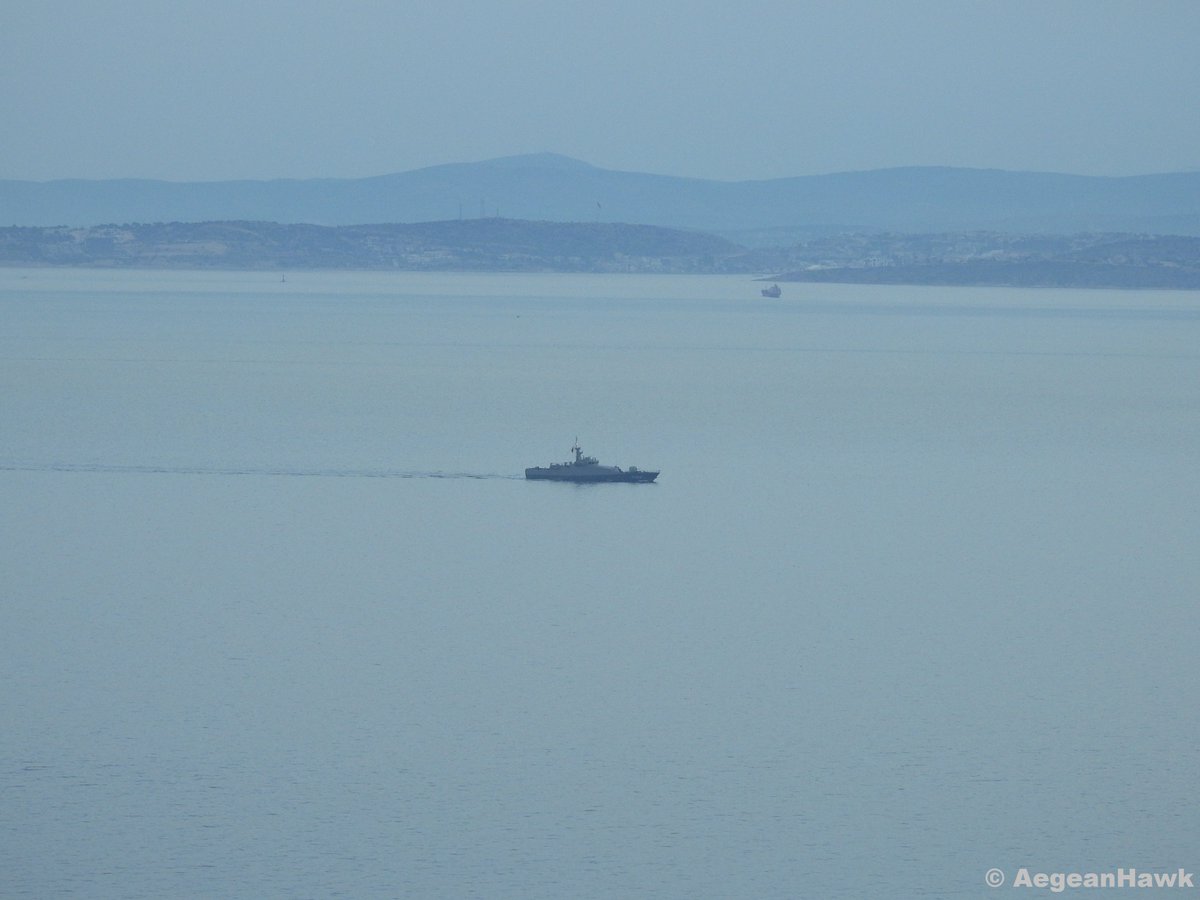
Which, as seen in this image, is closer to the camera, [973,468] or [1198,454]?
[973,468]

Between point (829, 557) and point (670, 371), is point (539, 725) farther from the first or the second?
point (670, 371)

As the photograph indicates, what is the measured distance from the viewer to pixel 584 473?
3716 cm

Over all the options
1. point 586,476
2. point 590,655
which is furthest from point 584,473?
point 590,655

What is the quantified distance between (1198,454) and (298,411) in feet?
80.8

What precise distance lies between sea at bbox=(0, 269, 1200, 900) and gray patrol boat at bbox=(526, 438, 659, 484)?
376mm

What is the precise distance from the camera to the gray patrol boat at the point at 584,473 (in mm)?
37094

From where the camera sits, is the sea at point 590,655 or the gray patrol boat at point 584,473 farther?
the gray patrol boat at point 584,473

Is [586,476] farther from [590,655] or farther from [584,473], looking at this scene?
[590,655]

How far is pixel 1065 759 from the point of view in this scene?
19.0 m

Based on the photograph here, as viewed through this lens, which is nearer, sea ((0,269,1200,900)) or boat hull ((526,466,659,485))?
sea ((0,269,1200,900))

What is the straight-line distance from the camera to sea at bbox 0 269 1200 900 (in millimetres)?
16641

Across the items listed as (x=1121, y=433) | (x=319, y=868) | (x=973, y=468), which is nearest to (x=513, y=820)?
(x=319, y=868)

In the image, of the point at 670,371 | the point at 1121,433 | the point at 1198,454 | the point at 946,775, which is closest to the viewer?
the point at 946,775

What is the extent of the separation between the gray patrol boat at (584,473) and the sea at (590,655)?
14.8 inches
